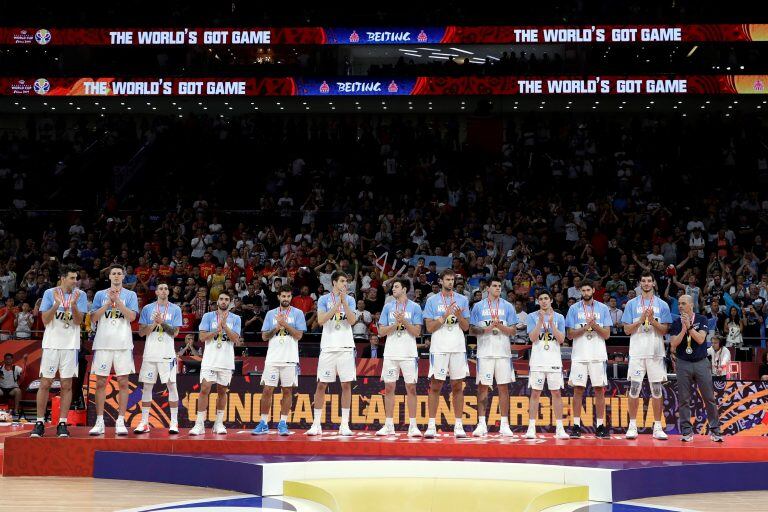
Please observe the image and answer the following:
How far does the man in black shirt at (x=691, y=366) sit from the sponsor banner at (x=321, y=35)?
12.2m

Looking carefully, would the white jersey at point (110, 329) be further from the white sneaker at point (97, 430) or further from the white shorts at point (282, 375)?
the white shorts at point (282, 375)

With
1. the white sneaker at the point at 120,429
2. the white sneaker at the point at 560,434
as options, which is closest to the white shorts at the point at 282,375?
the white sneaker at the point at 120,429

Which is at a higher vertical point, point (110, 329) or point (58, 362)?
point (110, 329)

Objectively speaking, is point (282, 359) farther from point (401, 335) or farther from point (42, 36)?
point (42, 36)

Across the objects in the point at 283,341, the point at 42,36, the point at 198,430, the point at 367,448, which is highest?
the point at 42,36

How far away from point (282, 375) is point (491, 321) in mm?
2909

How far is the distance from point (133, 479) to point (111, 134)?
60.0ft

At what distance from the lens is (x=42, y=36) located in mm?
23656

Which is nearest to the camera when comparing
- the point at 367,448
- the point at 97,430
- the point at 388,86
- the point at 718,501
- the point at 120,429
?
the point at 718,501

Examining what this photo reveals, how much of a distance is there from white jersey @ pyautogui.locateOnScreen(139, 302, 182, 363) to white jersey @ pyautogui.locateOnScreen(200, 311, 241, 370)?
45 cm

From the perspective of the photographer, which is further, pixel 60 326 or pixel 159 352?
pixel 159 352

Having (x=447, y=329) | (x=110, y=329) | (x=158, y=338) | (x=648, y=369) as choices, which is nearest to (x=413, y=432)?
(x=447, y=329)

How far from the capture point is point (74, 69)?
24.2 metres

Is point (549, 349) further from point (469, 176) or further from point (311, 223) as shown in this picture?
point (469, 176)
